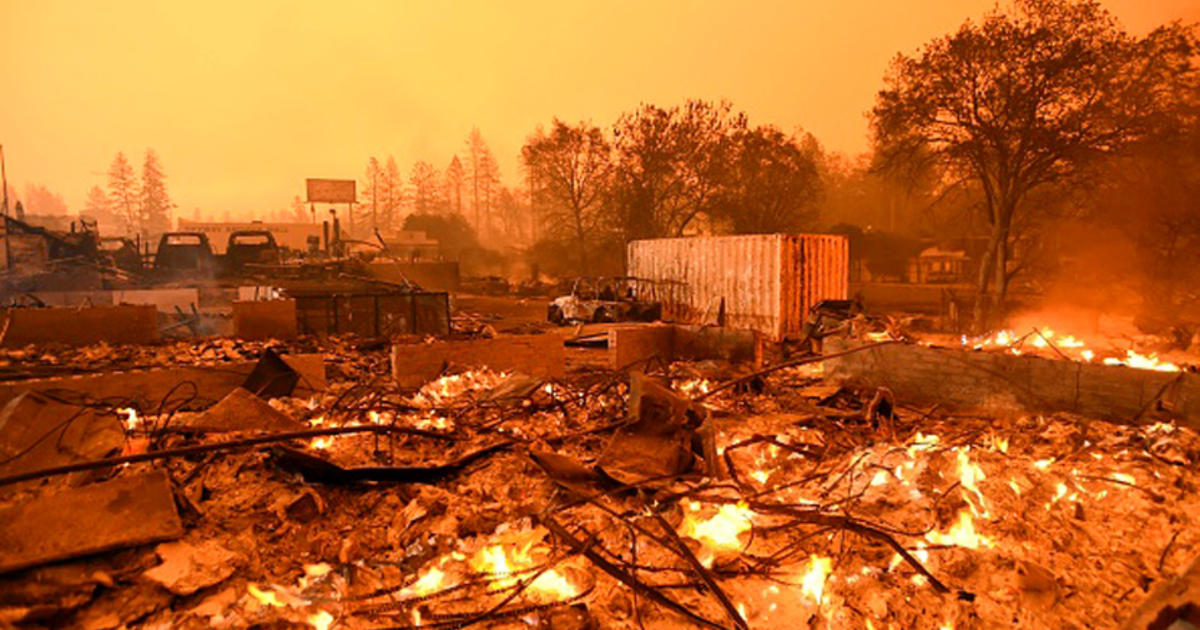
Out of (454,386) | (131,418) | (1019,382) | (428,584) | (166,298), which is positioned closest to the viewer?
(428,584)

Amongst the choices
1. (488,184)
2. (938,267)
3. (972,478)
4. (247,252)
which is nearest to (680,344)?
(972,478)

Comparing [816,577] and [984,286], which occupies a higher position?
[984,286]

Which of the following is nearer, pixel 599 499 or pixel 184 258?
pixel 599 499

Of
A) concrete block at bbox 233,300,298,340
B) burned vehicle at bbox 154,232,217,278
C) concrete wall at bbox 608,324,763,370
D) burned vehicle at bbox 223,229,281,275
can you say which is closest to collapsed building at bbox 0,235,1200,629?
concrete wall at bbox 608,324,763,370

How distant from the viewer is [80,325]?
34.1 ft

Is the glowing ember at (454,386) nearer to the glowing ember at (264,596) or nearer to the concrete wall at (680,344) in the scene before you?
the concrete wall at (680,344)

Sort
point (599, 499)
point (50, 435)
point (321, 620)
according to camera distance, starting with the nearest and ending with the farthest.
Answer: point (321, 620), point (50, 435), point (599, 499)

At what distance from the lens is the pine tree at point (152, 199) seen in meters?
76.8

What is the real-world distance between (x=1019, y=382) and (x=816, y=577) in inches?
222

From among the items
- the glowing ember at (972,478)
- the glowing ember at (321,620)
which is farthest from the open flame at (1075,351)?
the glowing ember at (321,620)

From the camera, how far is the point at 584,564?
143 inches

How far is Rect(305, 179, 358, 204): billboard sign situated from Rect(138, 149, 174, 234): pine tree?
35808mm

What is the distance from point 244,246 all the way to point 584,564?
22698 millimetres

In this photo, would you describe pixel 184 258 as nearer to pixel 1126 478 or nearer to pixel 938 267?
pixel 1126 478
